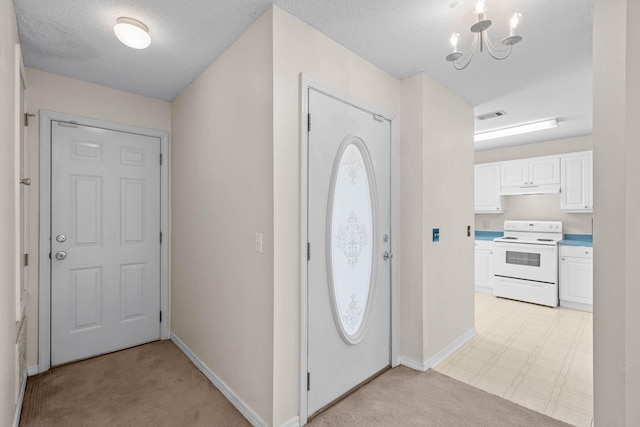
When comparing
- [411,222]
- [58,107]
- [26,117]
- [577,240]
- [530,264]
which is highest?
[58,107]

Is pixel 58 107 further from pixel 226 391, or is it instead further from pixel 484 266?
pixel 484 266

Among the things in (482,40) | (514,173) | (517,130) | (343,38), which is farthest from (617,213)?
(514,173)

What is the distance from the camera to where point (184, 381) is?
7.82 feet

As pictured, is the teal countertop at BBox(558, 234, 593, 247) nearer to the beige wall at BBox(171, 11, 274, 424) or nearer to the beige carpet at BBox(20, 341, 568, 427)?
the beige carpet at BBox(20, 341, 568, 427)

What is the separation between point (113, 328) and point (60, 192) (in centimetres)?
132

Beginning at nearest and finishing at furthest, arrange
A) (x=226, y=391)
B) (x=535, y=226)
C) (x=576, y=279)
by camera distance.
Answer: (x=226, y=391) < (x=576, y=279) < (x=535, y=226)

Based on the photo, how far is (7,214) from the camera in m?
1.55

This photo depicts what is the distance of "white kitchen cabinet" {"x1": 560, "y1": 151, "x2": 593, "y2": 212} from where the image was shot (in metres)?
4.29

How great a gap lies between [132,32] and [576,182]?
17.9ft

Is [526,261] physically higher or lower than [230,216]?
lower

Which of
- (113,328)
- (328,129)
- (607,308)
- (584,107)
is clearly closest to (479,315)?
(584,107)

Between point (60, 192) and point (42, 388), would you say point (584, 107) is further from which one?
point (42, 388)

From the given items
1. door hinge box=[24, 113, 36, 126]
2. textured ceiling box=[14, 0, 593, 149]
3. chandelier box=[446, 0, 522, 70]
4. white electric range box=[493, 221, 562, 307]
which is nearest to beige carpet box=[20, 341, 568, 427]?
door hinge box=[24, 113, 36, 126]

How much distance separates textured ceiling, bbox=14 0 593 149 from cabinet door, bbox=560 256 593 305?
7.47ft
